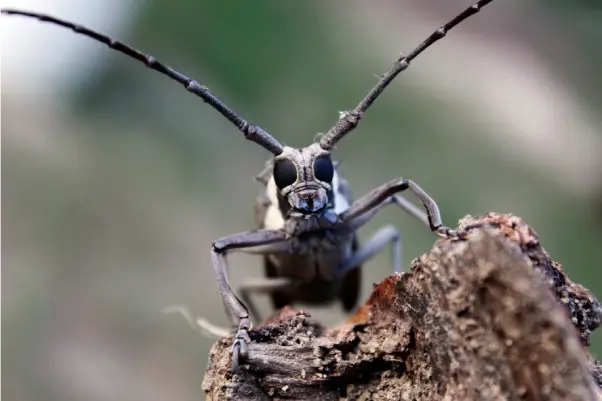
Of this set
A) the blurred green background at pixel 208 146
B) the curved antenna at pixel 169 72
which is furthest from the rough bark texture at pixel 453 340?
the blurred green background at pixel 208 146

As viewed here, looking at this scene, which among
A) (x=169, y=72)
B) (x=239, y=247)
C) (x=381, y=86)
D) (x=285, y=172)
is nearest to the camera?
(x=169, y=72)

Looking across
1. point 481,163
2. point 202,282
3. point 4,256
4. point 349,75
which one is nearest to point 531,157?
point 481,163

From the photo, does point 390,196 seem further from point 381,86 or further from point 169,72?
point 169,72

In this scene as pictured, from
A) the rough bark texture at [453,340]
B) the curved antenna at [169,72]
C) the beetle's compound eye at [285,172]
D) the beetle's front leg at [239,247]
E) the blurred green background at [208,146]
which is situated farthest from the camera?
the blurred green background at [208,146]

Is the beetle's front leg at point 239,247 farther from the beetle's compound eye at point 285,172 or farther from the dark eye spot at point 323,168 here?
the dark eye spot at point 323,168

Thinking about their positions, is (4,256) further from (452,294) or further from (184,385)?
(452,294)

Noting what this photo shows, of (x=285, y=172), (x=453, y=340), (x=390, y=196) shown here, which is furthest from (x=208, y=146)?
(x=453, y=340)

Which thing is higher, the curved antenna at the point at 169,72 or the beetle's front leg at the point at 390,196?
the curved antenna at the point at 169,72

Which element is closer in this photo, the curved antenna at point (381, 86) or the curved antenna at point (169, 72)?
the curved antenna at point (169, 72)

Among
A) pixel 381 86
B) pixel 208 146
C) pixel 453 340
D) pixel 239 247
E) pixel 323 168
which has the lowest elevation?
pixel 453 340
